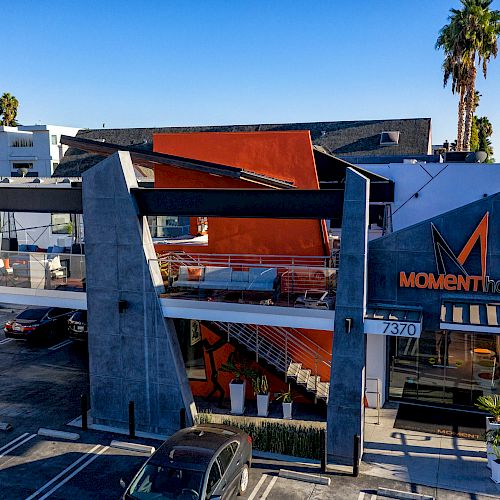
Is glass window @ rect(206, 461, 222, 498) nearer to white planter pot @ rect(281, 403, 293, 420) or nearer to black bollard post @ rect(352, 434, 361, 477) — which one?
black bollard post @ rect(352, 434, 361, 477)

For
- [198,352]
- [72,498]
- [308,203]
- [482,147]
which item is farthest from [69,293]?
[482,147]

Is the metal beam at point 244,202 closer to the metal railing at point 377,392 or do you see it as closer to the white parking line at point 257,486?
the metal railing at point 377,392

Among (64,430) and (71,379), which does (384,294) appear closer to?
(64,430)

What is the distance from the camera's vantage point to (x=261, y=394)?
17.4m

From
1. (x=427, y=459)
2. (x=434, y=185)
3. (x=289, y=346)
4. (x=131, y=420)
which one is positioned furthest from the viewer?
(x=434, y=185)

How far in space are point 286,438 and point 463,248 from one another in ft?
22.6

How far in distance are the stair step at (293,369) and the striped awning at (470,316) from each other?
16.6 feet

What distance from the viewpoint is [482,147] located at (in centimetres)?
9162

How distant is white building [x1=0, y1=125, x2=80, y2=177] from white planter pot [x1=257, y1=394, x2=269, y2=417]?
52312 millimetres

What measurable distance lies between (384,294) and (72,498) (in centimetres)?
930

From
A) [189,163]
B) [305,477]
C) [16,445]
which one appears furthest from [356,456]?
[189,163]

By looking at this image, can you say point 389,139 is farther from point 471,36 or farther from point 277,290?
point 277,290

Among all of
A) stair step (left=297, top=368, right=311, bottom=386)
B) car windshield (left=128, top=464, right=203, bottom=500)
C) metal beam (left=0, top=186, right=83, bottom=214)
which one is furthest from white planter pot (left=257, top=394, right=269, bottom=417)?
metal beam (left=0, top=186, right=83, bottom=214)

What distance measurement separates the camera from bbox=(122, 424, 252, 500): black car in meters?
11.4
